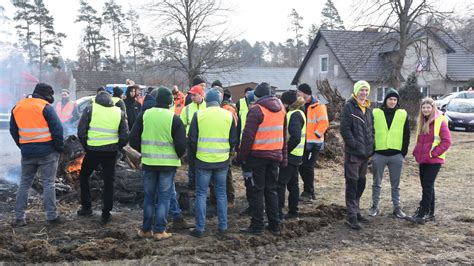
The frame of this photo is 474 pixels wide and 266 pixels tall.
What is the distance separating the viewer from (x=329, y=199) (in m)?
8.65

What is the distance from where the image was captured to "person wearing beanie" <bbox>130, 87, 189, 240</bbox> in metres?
5.87

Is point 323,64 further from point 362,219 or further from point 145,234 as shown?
point 145,234

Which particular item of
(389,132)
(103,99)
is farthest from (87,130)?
(389,132)

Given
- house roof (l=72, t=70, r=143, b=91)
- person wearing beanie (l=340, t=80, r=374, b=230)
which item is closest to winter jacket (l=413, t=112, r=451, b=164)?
person wearing beanie (l=340, t=80, r=374, b=230)

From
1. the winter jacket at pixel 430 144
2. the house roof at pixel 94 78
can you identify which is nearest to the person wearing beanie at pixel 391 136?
the winter jacket at pixel 430 144

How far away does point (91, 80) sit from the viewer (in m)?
47.8

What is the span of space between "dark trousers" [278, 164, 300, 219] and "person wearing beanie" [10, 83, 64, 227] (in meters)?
3.37

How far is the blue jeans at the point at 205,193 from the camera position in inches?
241

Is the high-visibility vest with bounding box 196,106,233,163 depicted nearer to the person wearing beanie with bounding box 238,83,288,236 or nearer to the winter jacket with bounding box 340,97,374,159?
the person wearing beanie with bounding box 238,83,288,236

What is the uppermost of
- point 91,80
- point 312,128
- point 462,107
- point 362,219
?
point 91,80

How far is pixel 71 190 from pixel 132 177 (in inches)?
47.2

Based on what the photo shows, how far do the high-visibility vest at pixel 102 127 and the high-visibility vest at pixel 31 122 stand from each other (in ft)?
2.05

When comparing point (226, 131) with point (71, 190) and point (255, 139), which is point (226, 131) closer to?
point (255, 139)

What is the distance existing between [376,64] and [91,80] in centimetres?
2913
